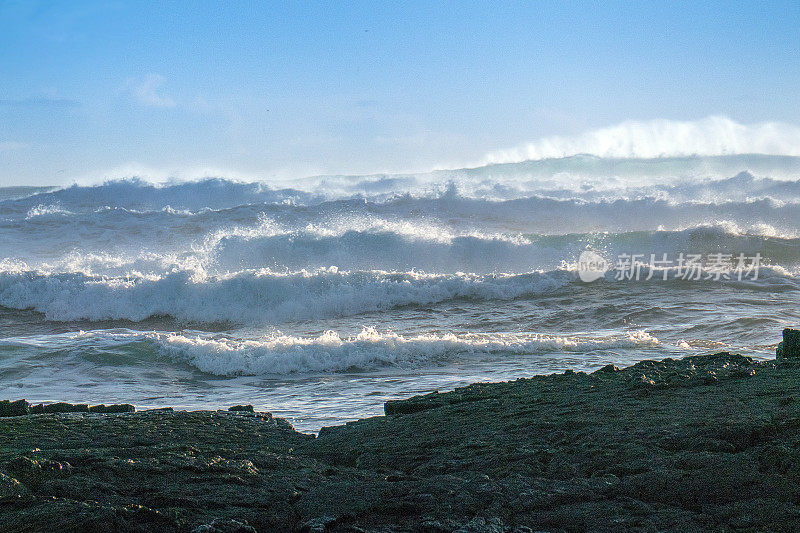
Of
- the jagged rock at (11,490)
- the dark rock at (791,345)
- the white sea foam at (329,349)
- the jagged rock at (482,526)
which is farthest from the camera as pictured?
the white sea foam at (329,349)

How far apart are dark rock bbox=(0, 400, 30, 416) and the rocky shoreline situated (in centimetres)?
41

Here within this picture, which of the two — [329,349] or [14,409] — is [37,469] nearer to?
[14,409]

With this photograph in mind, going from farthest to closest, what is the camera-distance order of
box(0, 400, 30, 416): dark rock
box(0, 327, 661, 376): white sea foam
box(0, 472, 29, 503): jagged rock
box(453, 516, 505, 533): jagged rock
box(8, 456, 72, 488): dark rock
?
box(0, 327, 661, 376): white sea foam
box(0, 400, 30, 416): dark rock
box(8, 456, 72, 488): dark rock
box(0, 472, 29, 503): jagged rock
box(453, 516, 505, 533): jagged rock

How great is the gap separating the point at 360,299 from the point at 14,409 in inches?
334

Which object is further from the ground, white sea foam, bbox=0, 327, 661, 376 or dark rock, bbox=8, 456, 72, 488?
dark rock, bbox=8, 456, 72, 488

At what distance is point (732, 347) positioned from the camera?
7.47 metres

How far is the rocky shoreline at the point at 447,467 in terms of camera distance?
6.59 feet

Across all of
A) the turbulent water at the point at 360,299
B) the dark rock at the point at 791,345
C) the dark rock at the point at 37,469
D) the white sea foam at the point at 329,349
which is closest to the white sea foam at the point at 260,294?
the turbulent water at the point at 360,299

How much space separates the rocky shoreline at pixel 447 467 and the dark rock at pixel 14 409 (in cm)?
41

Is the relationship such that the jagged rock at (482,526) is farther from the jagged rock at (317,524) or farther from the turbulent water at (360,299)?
the turbulent water at (360,299)

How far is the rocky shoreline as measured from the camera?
2010 millimetres

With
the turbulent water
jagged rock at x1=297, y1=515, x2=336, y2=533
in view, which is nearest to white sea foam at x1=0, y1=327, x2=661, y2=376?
the turbulent water

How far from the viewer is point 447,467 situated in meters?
2.57

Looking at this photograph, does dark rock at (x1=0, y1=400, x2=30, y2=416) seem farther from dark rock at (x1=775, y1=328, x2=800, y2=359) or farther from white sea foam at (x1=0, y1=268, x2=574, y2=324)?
white sea foam at (x1=0, y1=268, x2=574, y2=324)
